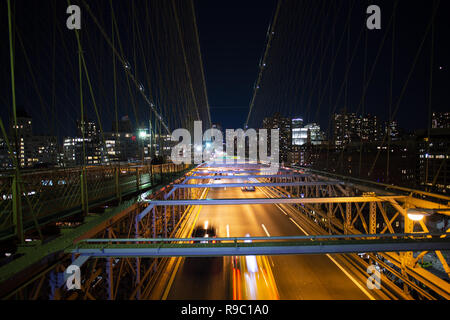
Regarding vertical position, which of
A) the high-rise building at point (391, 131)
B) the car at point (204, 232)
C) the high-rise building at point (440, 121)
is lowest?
the car at point (204, 232)

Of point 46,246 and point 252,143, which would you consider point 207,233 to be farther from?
point 252,143

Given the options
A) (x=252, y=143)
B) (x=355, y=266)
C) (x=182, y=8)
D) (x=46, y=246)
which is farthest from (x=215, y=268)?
(x=252, y=143)

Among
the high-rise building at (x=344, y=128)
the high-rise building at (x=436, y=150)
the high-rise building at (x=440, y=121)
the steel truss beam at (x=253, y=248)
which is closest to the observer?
the steel truss beam at (x=253, y=248)

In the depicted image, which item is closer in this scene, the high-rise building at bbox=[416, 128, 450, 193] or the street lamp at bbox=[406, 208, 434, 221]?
the street lamp at bbox=[406, 208, 434, 221]

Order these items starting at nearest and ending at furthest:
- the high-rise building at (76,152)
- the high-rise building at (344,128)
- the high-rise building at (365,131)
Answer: the high-rise building at (76,152), the high-rise building at (344,128), the high-rise building at (365,131)

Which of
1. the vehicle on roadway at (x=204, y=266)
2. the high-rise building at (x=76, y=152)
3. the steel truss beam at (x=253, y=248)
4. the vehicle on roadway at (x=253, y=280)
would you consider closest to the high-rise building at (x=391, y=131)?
the steel truss beam at (x=253, y=248)

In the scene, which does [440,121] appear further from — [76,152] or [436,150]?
[76,152]

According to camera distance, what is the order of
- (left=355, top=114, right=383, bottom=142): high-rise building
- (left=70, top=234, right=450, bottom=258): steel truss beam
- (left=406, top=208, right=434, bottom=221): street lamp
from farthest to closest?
(left=355, top=114, right=383, bottom=142): high-rise building → (left=406, top=208, right=434, bottom=221): street lamp → (left=70, top=234, right=450, bottom=258): steel truss beam

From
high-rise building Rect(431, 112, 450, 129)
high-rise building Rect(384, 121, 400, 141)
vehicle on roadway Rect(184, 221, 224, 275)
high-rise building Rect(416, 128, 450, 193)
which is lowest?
vehicle on roadway Rect(184, 221, 224, 275)

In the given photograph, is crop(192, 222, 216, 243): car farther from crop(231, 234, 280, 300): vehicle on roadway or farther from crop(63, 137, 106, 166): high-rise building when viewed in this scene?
crop(63, 137, 106, 166): high-rise building

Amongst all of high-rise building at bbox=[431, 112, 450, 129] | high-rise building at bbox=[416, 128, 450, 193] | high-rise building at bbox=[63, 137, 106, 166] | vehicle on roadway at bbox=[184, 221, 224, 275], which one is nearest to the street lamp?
high-rise building at bbox=[416, 128, 450, 193]

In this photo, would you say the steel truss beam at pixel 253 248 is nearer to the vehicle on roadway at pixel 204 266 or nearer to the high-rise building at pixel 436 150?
the high-rise building at pixel 436 150

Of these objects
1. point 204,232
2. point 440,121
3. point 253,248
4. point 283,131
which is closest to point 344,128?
point 204,232

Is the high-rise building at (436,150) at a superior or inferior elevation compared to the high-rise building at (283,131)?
inferior
